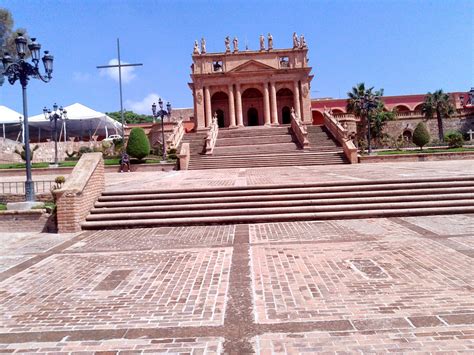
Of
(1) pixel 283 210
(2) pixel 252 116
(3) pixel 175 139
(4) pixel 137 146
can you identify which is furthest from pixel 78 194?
(2) pixel 252 116

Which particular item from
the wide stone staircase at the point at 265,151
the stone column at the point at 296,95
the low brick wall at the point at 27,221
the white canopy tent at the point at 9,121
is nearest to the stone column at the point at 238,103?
the stone column at the point at 296,95

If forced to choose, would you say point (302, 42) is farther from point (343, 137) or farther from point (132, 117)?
point (132, 117)

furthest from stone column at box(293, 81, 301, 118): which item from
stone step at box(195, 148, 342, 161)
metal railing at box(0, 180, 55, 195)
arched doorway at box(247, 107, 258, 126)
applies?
metal railing at box(0, 180, 55, 195)

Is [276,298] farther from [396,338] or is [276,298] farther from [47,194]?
[47,194]

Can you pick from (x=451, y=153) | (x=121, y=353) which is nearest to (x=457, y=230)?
(x=121, y=353)

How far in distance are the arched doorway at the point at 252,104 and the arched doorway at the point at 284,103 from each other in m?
2.35

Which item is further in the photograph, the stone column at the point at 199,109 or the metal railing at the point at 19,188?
the stone column at the point at 199,109

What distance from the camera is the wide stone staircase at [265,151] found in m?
23.4

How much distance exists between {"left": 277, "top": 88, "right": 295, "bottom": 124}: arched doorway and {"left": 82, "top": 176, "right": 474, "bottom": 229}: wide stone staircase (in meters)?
38.2

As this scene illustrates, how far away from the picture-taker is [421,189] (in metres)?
10.0

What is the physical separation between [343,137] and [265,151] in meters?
5.63

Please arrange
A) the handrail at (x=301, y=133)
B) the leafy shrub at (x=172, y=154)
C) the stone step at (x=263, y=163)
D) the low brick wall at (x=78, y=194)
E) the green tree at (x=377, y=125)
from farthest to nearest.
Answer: the green tree at (x=377, y=125) → the leafy shrub at (x=172, y=154) → the handrail at (x=301, y=133) → the stone step at (x=263, y=163) → the low brick wall at (x=78, y=194)

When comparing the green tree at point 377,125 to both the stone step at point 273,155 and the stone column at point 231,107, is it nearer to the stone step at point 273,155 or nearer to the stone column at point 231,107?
the stone column at point 231,107

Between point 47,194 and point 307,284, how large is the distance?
9247 millimetres
